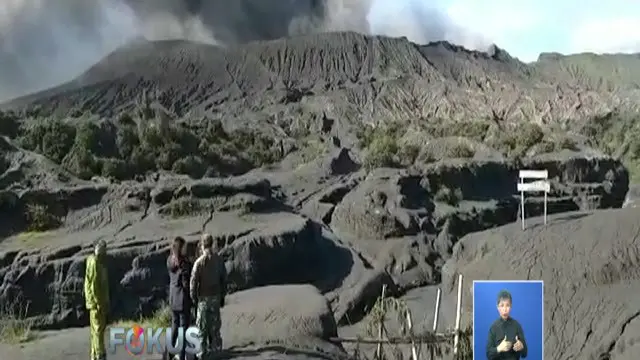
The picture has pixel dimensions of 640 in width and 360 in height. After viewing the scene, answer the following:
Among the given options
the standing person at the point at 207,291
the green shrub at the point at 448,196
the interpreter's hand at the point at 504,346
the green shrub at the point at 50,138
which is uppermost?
the green shrub at the point at 50,138

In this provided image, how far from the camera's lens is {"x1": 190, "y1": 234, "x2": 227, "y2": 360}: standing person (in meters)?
8.49

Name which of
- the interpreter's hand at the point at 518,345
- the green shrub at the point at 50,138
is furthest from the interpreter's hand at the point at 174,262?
the green shrub at the point at 50,138

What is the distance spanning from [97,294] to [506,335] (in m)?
3.79

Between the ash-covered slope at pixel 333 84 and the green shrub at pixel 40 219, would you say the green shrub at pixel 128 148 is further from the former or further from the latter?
the ash-covered slope at pixel 333 84

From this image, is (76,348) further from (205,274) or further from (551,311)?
(551,311)

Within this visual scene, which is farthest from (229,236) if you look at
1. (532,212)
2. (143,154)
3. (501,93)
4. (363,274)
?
(501,93)

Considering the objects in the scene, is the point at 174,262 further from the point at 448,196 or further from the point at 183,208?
the point at 448,196

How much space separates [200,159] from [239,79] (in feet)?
166

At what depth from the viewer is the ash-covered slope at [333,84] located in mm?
76125

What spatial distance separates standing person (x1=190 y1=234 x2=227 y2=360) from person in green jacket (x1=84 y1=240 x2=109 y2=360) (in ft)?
2.88

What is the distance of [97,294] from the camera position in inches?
344

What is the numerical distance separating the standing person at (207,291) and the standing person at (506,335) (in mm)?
2632

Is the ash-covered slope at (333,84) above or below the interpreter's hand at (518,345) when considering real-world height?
above

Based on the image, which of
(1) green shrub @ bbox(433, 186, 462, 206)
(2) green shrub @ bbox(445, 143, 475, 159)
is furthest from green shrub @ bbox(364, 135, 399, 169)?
(1) green shrub @ bbox(433, 186, 462, 206)
